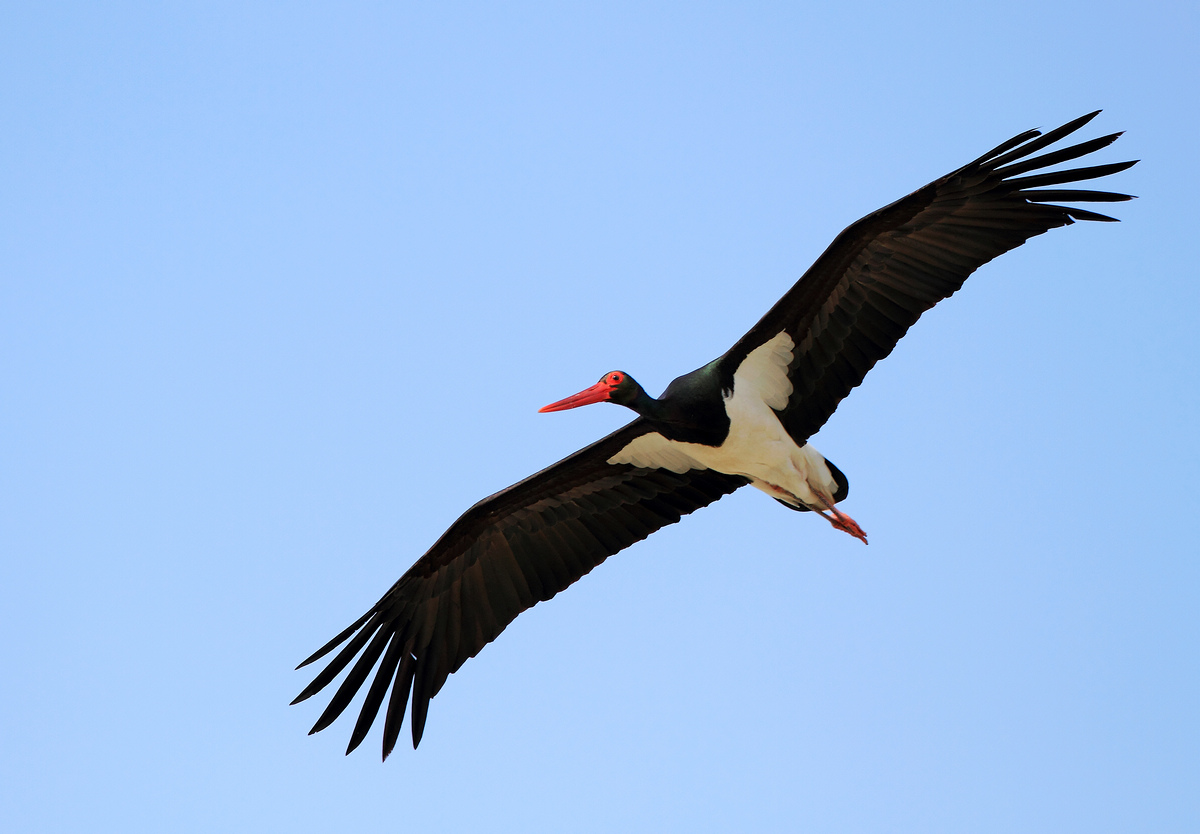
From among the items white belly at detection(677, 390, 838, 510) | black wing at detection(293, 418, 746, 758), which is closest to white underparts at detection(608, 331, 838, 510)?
white belly at detection(677, 390, 838, 510)

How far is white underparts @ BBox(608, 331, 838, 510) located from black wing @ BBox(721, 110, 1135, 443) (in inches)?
4.6

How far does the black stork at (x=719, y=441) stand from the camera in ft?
35.9

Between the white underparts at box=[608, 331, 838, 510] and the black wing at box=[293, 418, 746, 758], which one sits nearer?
the white underparts at box=[608, 331, 838, 510]

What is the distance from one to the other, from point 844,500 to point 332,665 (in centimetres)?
503

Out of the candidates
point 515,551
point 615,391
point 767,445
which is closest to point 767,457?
point 767,445

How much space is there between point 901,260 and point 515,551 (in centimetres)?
465

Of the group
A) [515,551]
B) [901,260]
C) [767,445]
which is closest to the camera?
[901,260]

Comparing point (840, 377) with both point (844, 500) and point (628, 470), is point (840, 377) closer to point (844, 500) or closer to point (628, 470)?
point (844, 500)

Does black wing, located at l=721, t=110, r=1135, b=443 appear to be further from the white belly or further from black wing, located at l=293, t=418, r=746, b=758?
black wing, located at l=293, t=418, r=746, b=758

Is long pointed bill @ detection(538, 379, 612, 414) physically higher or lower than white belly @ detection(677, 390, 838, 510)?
higher

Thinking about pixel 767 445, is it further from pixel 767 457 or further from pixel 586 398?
pixel 586 398

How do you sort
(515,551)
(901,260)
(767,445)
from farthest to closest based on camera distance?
(515,551)
(767,445)
(901,260)

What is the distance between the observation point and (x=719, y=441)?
1165 cm

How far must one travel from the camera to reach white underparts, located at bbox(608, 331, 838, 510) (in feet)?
38.0
